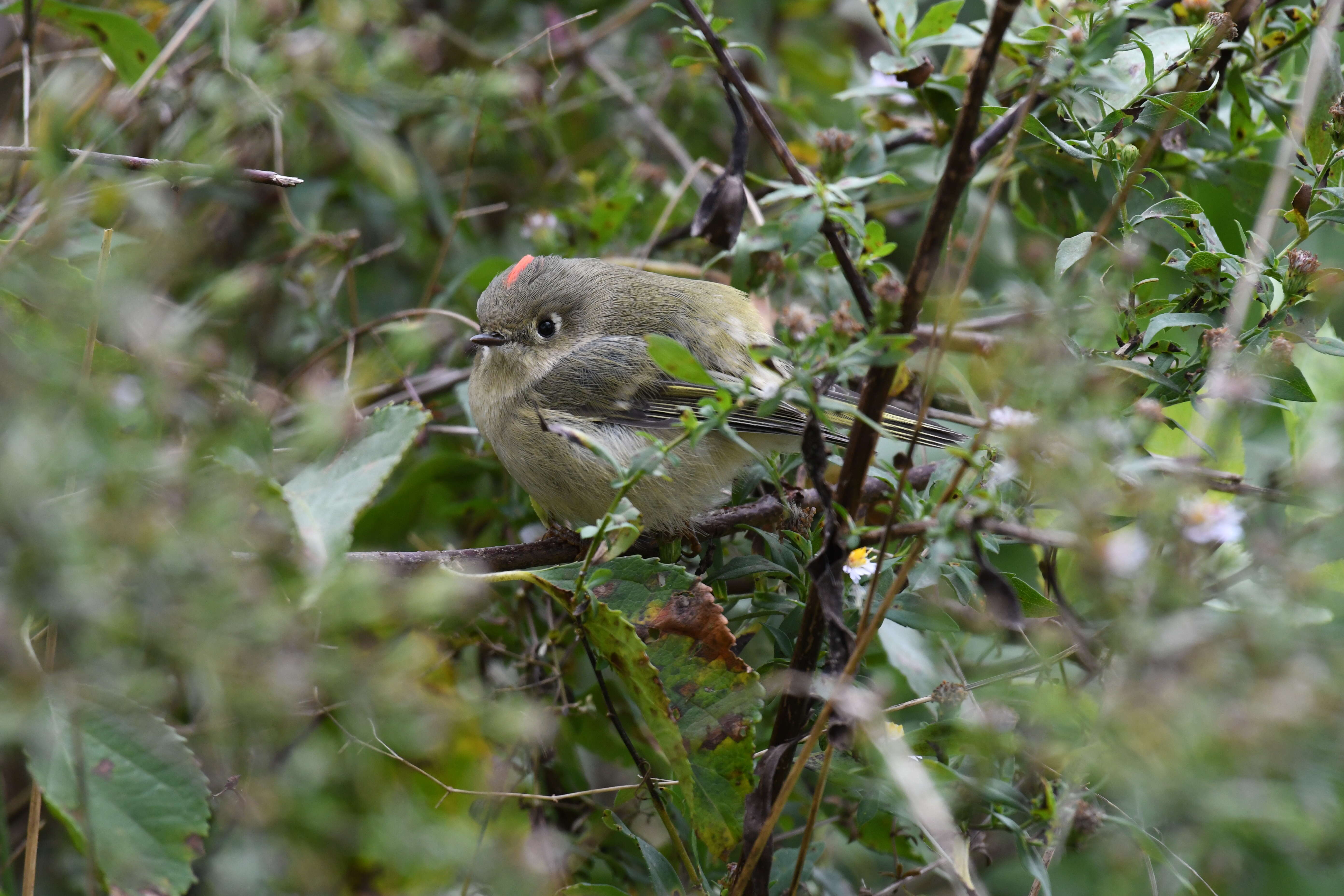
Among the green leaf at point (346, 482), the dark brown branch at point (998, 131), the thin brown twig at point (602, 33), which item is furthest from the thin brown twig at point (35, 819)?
the thin brown twig at point (602, 33)

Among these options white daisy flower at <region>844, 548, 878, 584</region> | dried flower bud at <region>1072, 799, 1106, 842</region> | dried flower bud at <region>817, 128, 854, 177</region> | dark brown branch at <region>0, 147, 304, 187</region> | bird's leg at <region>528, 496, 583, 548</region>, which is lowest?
bird's leg at <region>528, 496, 583, 548</region>

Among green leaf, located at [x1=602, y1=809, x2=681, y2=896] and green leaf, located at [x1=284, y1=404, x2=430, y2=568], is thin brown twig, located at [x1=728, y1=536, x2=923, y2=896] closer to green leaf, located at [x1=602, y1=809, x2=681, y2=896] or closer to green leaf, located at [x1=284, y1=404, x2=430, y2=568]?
green leaf, located at [x1=602, y1=809, x2=681, y2=896]

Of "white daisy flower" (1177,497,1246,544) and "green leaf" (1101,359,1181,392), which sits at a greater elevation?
"white daisy flower" (1177,497,1246,544)

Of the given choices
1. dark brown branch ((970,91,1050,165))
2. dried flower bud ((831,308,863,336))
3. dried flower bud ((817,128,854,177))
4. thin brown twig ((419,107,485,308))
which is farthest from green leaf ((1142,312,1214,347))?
thin brown twig ((419,107,485,308))

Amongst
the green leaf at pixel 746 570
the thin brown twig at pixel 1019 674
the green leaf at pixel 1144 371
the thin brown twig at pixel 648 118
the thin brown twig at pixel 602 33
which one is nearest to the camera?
the thin brown twig at pixel 1019 674

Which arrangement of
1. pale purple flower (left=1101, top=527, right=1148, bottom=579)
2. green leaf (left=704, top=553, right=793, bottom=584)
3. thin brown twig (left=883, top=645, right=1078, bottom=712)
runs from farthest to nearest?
green leaf (left=704, top=553, right=793, bottom=584) < thin brown twig (left=883, top=645, right=1078, bottom=712) < pale purple flower (left=1101, top=527, right=1148, bottom=579)

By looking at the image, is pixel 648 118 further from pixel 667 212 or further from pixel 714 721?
pixel 714 721

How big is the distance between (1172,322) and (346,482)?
122 centimetres

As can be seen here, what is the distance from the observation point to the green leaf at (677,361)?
1.19 metres

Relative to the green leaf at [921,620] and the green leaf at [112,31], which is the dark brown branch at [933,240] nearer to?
the green leaf at [921,620]

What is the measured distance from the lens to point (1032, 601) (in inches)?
66.6

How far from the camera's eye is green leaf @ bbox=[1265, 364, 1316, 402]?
1.62m

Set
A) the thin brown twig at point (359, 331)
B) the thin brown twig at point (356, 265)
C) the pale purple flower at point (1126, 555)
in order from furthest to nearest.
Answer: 1. the thin brown twig at point (356, 265)
2. the thin brown twig at point (359, 331)
3. the pale purple flower at point (1126, 555)

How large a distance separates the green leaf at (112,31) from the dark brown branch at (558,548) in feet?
3.95
